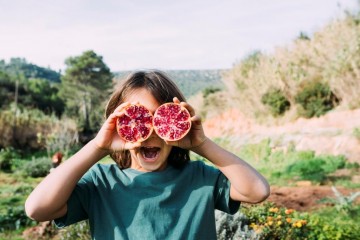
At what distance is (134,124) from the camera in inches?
68.9

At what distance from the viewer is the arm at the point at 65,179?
1682mm

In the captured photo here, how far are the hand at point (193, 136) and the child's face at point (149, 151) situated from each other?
0.27ft

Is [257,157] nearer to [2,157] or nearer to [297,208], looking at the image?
[297,208]

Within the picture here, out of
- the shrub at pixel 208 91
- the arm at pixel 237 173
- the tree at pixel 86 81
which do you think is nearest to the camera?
the arm at pixel 237 173

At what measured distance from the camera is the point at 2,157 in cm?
1575

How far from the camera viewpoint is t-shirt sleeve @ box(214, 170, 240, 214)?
184 centimetres

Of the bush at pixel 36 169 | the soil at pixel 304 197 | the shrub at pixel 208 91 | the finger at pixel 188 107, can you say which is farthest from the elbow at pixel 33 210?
the shrub at pixel 208 91

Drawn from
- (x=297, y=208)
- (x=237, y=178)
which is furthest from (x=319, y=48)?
(x=237, y=178)

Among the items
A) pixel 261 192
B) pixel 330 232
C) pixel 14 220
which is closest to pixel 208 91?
pixel 14 220

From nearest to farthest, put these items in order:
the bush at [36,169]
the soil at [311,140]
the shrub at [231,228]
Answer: the shrub at [231,228] → the soil at [311,140] → the bush at [36,169]

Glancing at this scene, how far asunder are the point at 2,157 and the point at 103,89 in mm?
30225

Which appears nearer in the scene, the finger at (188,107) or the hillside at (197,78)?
the finger at (188,107)

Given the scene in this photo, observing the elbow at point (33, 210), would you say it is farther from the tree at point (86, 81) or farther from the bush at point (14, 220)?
the tree at point (86, 81)

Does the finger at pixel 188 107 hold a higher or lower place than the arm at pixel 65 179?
higher
